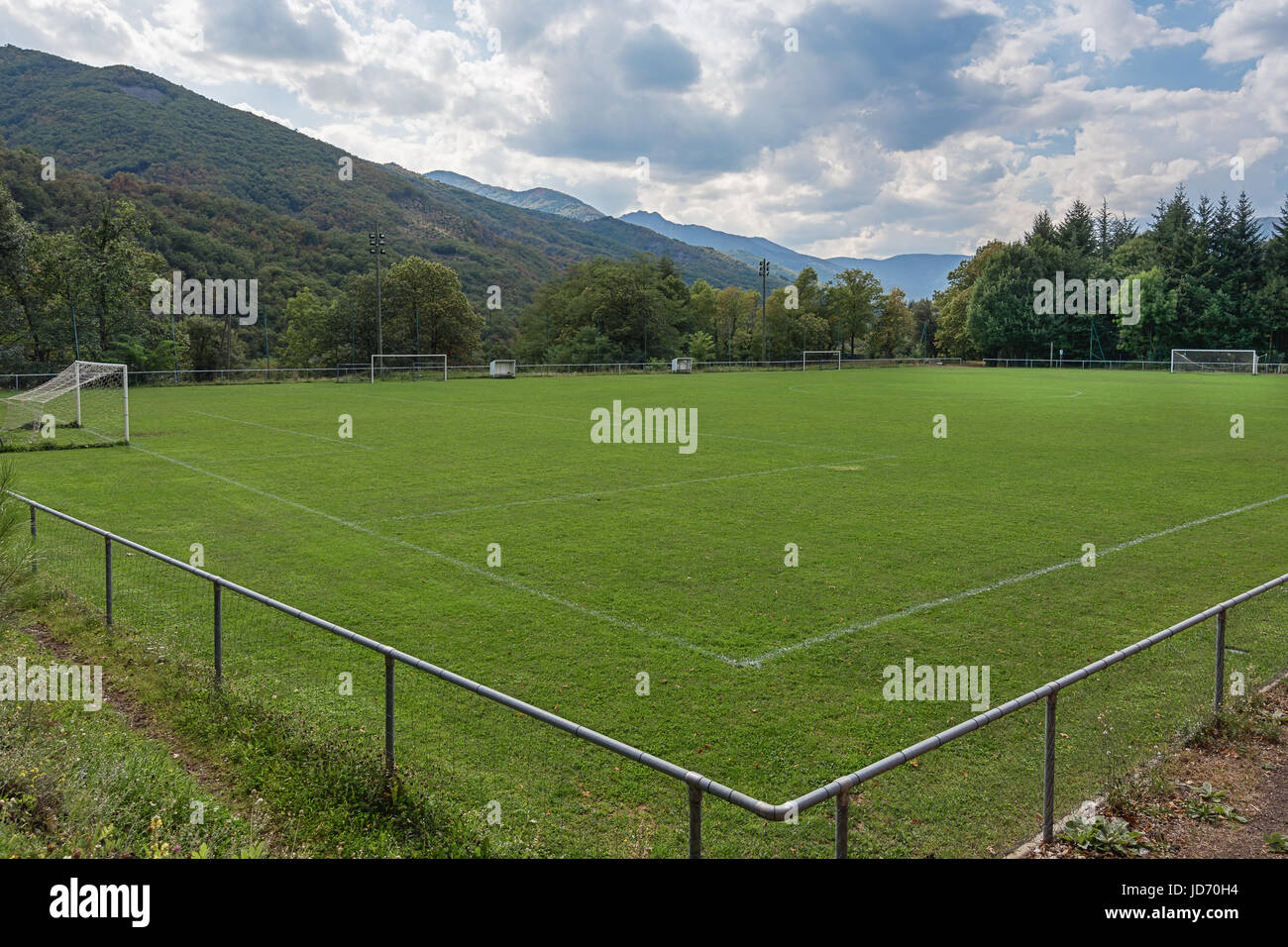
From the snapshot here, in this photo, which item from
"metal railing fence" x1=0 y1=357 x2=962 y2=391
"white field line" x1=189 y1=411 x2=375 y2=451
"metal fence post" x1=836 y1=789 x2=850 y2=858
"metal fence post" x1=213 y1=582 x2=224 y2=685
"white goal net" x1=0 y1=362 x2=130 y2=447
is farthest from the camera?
"metal railing fence" x1=0 y1=357 x2=962 y2=391

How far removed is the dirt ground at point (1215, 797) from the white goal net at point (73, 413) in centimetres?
2617

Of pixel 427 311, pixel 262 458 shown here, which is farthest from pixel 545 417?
pixel 427 311

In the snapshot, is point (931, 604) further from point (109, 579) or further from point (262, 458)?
point (262, 458)

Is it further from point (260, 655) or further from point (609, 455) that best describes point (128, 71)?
point (260, 655)

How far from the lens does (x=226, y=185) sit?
124750 millimetres

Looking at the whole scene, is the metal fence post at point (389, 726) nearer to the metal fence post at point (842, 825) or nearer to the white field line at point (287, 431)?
the metal fence post at point (842, 825)

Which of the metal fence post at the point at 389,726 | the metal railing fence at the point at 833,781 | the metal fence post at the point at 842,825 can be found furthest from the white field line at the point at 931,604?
the metal fence post at the point at 842,825

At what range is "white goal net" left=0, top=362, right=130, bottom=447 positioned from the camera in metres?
25.4

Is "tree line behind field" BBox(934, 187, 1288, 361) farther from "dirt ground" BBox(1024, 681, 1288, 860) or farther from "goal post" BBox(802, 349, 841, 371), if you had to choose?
"dirt ground" BBox(1024, 681, 1288, 860)

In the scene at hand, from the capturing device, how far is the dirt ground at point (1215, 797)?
196 inches

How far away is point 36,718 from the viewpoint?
648cm

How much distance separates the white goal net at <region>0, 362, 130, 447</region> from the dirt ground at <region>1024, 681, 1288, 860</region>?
85.9 ft

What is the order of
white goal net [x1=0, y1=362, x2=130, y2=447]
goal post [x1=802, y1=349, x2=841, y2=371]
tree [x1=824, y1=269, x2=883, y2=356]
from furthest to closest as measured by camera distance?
Result: 1. tree [x1=824, y1=269, x2=883, y2=356]
2. goal post [x1=802, y1=349, x2=841, y2=371]
3. white goal net [x1=0, y1=362, x2=130, y2=447]

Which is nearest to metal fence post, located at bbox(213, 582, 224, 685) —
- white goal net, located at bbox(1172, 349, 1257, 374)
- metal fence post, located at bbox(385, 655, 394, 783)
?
metal fence post, located at bbox(385, 655, 394, 783)
